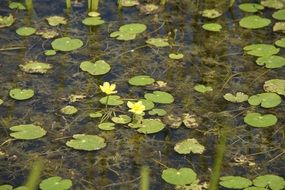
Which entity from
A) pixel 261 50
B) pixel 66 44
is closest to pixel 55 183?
pixel 66 44

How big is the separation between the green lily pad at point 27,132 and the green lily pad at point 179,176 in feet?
2.37

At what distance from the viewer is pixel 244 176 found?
320 cm

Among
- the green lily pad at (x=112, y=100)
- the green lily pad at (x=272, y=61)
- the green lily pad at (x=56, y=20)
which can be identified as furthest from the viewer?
the green lily pad at (x=56, y=20)

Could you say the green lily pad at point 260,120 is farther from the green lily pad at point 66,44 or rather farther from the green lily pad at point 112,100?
the green lily pad at point 66,44

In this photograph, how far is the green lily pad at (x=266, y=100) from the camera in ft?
12.0

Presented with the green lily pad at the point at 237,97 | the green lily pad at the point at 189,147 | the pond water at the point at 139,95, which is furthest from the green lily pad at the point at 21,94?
the green lily pad at the point at 237,97

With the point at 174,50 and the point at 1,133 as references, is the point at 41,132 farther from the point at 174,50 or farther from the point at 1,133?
the point at 174,50

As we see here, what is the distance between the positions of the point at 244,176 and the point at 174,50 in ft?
4.04

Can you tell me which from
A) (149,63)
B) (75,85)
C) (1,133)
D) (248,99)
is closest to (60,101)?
(75,85)

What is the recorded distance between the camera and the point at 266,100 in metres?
3.70

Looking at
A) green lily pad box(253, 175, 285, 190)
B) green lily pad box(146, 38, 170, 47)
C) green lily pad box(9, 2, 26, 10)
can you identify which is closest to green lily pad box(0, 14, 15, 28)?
green lily pad box(9, 2, 26, 10)

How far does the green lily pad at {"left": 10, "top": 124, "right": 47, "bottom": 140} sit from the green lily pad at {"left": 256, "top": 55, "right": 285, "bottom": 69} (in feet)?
4.82

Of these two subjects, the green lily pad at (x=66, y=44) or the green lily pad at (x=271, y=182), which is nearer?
the green lily pad at (x=271, y=182)

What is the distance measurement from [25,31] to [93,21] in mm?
463
